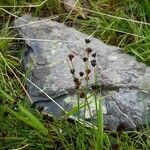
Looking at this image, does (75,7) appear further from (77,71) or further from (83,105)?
(83,105)

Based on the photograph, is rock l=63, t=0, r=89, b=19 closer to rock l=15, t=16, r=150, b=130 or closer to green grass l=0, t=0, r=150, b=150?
green grass l=0, t=0, r=150, b=150

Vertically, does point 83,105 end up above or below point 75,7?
below

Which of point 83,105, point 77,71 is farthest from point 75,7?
point 83,105

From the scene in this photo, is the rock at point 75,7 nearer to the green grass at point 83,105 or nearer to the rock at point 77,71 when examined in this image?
the green grass at point 83,105

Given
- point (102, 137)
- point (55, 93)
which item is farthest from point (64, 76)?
point (102, 137)

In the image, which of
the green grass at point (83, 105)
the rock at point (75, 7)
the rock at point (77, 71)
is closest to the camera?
the green grass at point (83, 105)

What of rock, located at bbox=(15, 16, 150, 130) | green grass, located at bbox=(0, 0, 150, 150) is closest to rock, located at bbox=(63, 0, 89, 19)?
green grass, located at bbox=(0, 0, 150, 150)

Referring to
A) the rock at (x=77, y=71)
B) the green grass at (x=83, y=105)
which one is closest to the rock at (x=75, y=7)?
the green grass at (x=83, y=105)
